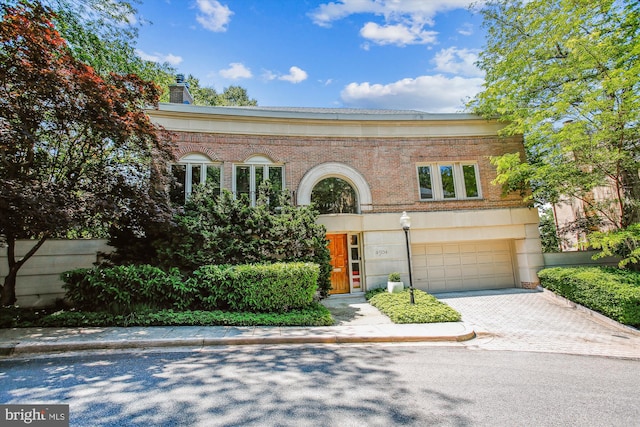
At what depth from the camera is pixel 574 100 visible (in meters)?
10.9

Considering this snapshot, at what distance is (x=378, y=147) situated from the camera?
13.1m

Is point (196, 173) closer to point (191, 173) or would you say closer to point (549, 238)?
point (191, 173)

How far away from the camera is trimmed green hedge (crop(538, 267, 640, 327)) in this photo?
329 inches

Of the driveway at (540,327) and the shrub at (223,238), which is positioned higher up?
the shrub at (223,238)

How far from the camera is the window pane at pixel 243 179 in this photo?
479 inches

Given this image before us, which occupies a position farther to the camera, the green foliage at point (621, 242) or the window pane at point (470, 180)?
the window pane at point (470, 180)

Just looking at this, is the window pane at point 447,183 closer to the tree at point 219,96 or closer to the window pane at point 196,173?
the window pane at point 196,173

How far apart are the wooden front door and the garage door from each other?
9.57ft

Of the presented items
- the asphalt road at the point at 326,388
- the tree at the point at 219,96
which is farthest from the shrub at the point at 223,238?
the tree at the point at 219,96

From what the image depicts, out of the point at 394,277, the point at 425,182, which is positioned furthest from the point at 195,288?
the point at 425,182

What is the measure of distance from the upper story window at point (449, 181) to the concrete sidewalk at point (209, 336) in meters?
6.42

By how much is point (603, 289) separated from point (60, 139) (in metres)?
15.4

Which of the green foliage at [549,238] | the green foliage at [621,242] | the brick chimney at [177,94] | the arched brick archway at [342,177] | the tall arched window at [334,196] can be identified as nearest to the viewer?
the green foliage at [621,242]

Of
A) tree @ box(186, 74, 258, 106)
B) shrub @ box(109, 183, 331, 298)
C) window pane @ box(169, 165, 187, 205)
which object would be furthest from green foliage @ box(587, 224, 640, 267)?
tree @ box(186, 74, 258, 106)
